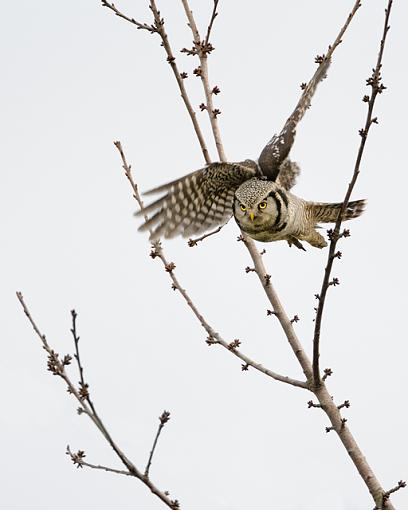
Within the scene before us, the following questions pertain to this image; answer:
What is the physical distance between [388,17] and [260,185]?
2.06 metres

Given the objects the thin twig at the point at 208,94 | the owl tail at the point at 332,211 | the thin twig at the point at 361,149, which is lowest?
the thin twig at the point at 361,149

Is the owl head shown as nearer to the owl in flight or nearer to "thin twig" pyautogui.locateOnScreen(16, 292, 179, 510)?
the owl in flight

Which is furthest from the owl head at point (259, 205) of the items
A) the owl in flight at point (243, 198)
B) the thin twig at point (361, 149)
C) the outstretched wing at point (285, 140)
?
the thin twig at point (361, 149)

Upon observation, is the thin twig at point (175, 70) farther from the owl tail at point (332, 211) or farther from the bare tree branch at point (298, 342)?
the owl tail at point (332, 211)

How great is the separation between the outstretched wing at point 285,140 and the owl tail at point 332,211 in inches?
32.6

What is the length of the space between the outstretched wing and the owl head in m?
0.13

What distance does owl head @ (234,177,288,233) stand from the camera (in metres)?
5.95

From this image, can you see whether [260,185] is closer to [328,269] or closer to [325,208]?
[325,208]

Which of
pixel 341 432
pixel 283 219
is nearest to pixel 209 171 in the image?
pixel 283 219

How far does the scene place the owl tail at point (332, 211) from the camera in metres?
6.88

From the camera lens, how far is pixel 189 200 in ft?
20.1

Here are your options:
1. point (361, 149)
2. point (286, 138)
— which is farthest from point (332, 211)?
point (361, 149)

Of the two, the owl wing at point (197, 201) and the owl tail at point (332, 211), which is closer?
the owl wing at point (197, 201)

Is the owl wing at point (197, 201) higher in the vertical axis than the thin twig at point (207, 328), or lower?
higher
